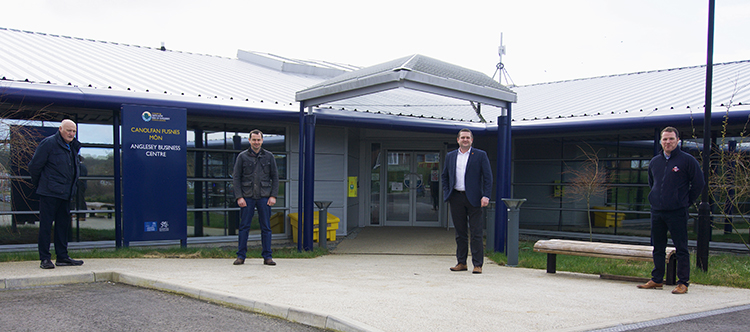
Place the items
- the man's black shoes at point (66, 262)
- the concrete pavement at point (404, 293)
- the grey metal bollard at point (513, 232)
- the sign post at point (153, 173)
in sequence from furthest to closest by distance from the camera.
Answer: the sign post at point (153, 173)
the grey metal bollard at point (513, 232)
the man's black shoes at point (66, 262)
the concrete pavement at point (404, 293)

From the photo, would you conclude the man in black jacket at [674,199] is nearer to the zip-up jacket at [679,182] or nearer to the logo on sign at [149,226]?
the zip-up jacket at [679,182]

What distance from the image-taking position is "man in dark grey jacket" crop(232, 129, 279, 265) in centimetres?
685

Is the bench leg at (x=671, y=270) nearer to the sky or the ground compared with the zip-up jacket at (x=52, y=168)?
nearer to the ground

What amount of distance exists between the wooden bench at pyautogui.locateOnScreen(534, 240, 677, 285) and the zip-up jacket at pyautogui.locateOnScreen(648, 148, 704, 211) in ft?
2.05

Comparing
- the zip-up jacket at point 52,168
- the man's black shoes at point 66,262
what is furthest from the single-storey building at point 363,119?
the man's black shoes at point 66,262

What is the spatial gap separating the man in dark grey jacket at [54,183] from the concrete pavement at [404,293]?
10.0 inches

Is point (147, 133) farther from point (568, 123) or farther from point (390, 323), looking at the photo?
point (568, 123)

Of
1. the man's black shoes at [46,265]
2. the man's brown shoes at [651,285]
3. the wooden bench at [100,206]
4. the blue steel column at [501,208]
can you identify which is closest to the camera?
the man's brown shoes at [651,285]

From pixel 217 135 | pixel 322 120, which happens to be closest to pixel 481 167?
pixel 322 120

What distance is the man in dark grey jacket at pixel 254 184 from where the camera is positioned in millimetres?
6848

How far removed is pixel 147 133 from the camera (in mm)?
8188

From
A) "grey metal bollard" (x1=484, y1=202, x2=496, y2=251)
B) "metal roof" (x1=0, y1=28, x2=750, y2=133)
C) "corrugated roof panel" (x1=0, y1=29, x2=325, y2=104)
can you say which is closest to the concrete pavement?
"grey metal bollard" (x1=484, y1=202, x2=496, y2=251)

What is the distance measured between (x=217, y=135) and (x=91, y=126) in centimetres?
222

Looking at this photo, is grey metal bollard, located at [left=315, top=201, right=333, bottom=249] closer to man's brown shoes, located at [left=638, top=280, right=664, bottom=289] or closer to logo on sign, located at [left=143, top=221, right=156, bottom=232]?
logo on sign, located at [left=143, top=221, right=156, bottom=232]
